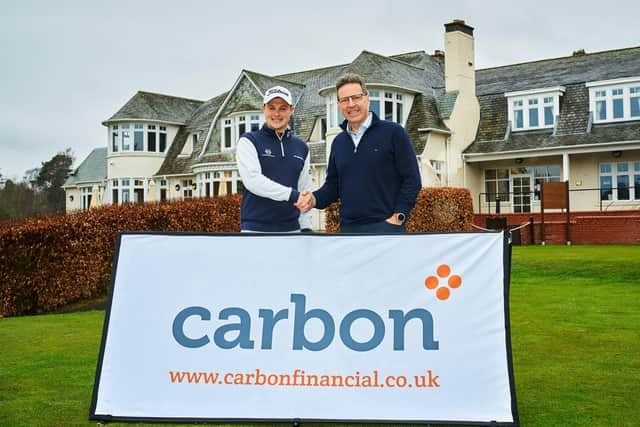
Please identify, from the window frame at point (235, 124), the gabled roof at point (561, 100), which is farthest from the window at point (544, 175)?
the window frame at point (235, 124)

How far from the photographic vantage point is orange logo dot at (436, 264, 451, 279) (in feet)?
14.6

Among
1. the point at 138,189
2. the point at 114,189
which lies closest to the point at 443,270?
the point at 138,189

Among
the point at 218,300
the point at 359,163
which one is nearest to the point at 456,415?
the point at 218,300

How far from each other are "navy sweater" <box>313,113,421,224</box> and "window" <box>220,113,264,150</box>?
30.6m

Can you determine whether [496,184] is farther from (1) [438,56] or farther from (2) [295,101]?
(2) [295,101]

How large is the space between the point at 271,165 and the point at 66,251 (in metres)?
8.19

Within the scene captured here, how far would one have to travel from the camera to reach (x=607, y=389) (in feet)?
17.5

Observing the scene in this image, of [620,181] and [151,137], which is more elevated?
[151,137]

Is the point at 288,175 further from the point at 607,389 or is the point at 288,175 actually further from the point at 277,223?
the point at 607,389

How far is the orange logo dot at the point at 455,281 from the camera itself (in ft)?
14.5

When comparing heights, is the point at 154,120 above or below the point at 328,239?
above

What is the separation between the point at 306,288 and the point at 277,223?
1124 mm

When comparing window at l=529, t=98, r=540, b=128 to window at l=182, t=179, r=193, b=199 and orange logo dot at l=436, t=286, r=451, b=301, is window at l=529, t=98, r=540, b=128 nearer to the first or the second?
window at l=182, t=179, r=193, b=199

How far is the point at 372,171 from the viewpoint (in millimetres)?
5211
